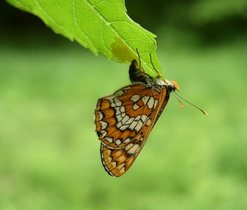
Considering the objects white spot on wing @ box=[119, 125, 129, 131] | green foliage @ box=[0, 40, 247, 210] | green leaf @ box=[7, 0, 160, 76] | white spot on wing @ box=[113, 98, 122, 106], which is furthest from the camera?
green foliage @ box=[0, 40, 247, 210]

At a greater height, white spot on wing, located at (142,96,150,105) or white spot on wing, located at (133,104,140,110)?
white spot on wing, located at (142,96,150,105)

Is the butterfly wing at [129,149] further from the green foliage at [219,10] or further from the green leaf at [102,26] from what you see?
the green foliage at [219,10]

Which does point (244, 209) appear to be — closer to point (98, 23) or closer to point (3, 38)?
point (98, 23)

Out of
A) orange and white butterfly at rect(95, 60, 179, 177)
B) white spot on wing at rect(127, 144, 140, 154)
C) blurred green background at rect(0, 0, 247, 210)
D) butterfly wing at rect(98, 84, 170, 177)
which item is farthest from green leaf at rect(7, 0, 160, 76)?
blurred green background at rect(0, 0, 247, 210)

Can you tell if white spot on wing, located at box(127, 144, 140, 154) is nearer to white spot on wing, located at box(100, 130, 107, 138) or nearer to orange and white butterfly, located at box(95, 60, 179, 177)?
orange and white butterfly, located at box(95, 60, 179, 177)

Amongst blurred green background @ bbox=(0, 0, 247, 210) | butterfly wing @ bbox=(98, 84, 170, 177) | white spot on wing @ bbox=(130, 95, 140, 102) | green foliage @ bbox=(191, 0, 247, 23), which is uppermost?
white spot on wing @ bbox=(130, 95, 140, 102)

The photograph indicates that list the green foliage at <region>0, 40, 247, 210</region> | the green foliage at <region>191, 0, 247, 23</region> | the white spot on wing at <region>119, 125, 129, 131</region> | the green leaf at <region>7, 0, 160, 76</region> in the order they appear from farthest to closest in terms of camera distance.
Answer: the green foliage at <region>191, 0, 247, 23</region>, the green foliage at <region>0, 40, 247, 210</region>, the white spot on wing at <region>119, 125, 129, 131</region>, the green leaf at <region>7, 0, 160, 76</region>

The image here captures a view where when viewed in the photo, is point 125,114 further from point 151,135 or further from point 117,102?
point 151,135

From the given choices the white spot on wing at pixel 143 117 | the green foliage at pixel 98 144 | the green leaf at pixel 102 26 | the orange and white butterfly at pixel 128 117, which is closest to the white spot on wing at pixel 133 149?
the orange and white butterfly at pixel 128 117

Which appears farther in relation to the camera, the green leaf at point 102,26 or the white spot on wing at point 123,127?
the white spot on wing at point 123,127
